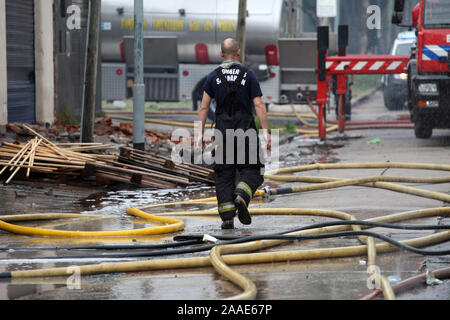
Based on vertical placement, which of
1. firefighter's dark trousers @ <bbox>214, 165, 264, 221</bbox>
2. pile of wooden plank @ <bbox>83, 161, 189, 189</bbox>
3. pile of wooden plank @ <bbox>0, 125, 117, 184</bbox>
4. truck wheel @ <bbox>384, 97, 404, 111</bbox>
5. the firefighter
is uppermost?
the firefighter

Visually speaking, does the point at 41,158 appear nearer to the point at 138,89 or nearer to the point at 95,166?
the point at 95,166

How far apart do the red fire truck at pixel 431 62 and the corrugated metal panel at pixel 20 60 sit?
7124 millimetres

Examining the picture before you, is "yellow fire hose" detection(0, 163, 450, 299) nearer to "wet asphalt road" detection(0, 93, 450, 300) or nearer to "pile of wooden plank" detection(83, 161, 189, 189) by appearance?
"wet asphalt road" detection(0, 93, 450, 300)

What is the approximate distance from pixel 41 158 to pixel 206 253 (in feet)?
14.7

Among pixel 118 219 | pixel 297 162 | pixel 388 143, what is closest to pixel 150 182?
pixel 118 219

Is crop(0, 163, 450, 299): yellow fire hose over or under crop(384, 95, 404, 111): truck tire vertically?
over

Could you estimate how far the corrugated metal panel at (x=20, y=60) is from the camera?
15.1 metres

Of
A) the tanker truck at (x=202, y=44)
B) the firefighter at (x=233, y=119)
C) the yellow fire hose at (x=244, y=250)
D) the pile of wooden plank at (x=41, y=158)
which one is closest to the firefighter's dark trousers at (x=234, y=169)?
the firefighter at (x=233, y=119)

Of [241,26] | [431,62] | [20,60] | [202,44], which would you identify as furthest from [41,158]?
[202,44]

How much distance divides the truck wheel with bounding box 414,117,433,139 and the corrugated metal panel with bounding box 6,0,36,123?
7653 mm

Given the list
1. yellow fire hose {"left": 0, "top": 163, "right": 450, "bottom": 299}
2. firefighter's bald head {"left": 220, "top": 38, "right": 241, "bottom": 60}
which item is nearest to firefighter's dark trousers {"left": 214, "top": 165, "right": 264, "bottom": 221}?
yellow fire hose {"left": 0, "top": 163, "right": 450, "bottom": 299}

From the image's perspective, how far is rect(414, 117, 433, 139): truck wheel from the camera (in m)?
15.1

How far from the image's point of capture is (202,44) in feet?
72.1
